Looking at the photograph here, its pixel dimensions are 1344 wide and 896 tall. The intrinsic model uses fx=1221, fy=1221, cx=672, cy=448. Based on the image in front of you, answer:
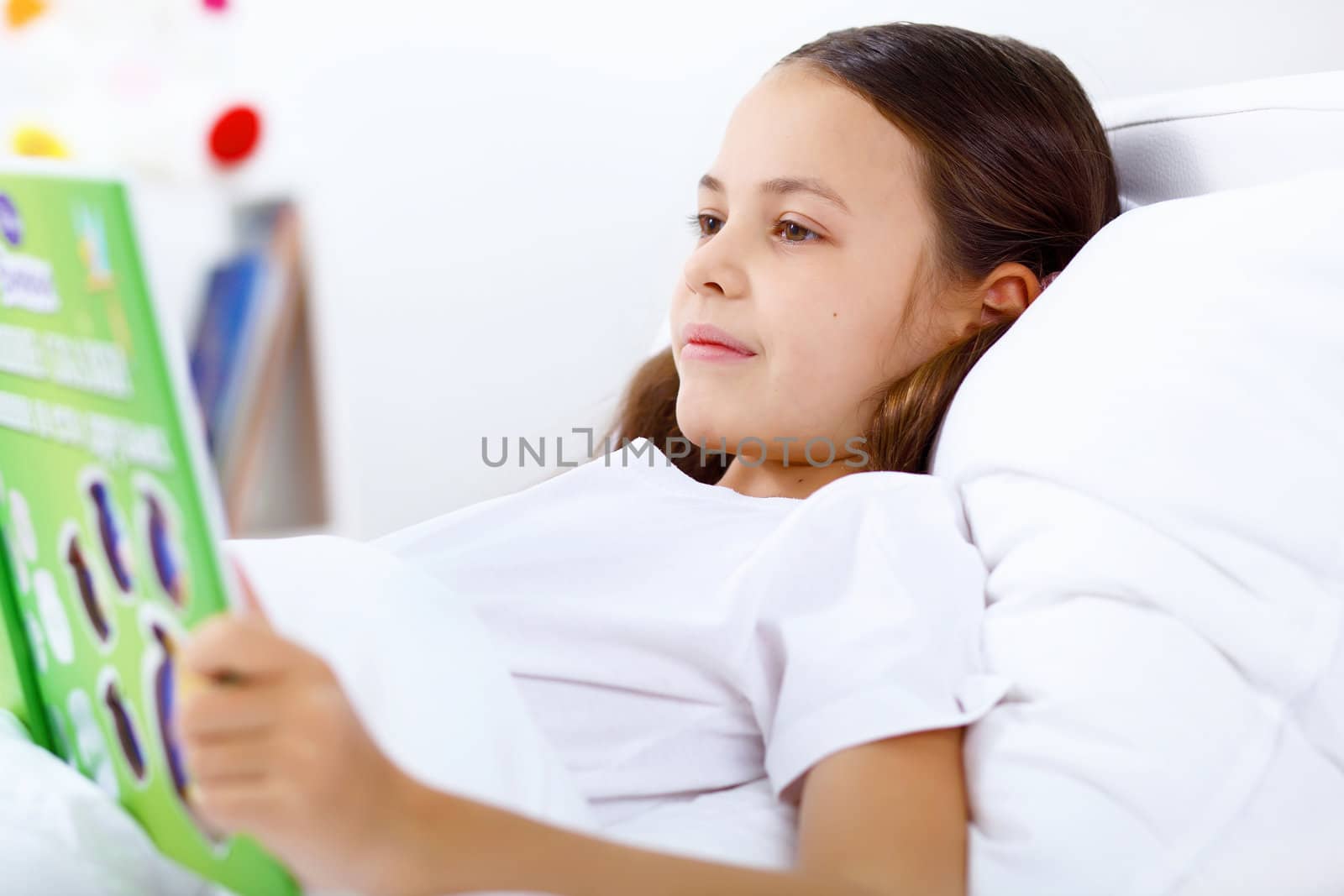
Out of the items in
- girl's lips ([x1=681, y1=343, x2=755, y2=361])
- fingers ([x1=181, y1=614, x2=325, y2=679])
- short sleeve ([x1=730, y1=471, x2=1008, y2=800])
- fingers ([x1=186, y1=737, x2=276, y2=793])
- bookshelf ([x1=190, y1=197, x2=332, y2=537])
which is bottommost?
bookshelf ([x1=190, y1=197, x2=332, y2=537])

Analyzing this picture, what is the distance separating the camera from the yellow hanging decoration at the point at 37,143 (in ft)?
5.71

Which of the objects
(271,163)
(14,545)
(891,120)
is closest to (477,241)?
(271,163)

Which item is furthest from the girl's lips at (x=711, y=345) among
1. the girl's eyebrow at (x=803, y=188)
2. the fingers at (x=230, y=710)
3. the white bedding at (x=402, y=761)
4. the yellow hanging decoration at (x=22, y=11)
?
the yellow hanging decoration at (x=22, y=11)

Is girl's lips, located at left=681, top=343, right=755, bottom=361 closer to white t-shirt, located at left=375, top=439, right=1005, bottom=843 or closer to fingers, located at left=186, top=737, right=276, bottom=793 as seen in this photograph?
white t-shirt, located at left=375, top=439, right=1005, bottom=843

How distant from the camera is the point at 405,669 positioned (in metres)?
0.61

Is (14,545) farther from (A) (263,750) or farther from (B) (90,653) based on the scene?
(A) (263,750)

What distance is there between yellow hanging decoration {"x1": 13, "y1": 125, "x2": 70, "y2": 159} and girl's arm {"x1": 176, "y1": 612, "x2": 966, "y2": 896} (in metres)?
1.55

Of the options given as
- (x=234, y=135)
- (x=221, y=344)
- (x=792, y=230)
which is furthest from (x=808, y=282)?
(x=234, y=135)

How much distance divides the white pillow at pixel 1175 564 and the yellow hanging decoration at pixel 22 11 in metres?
1.70

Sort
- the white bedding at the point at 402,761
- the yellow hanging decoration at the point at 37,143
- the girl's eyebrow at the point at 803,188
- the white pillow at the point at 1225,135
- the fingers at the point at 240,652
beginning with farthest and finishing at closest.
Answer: the yellow hanging decoration at the point at 37,143 → the girl's eyebrow at the point at 803,188 → the white pillow at the point at 1225,135 → the white bedding at the point at 402,761 → the fingers at the point at 240,652

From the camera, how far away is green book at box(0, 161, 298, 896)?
0.43 m

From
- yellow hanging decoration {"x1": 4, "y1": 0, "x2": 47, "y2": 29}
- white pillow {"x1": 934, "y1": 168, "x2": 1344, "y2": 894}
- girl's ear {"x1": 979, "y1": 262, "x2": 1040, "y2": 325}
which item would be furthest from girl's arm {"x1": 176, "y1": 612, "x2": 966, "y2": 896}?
yellow hanging decoration {"x1": 4, "y1": 0, "x2": 47, "y2": 29}

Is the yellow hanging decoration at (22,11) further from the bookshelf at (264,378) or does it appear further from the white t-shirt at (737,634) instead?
the white t-shirt at (737,634)

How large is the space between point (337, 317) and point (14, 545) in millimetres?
1328
